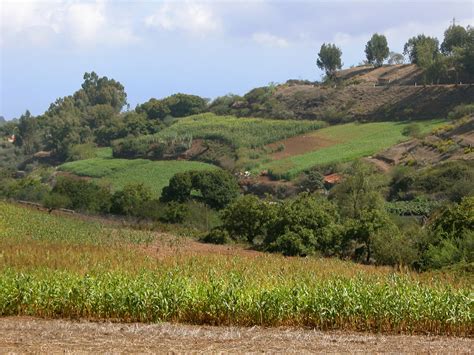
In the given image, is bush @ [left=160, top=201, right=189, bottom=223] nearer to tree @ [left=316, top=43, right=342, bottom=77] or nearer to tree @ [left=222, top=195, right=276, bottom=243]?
tree @ [left=222, top=195, right=276, bottom=243]

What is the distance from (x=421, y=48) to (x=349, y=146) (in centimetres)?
2205

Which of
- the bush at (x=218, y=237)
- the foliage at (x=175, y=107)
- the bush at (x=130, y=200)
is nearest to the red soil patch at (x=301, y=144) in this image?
the bush at (x=130, y=200)

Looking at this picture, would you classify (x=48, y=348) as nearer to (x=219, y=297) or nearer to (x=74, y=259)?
(x=219, y=297)

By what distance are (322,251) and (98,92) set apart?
123m

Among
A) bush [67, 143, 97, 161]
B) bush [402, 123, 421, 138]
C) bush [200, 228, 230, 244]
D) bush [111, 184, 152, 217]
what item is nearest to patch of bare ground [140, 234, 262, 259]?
bush [200, 228, 230, 244]

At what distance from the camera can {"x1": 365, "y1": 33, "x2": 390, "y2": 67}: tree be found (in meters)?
105

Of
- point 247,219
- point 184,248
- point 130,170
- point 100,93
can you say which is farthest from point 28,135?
point 184,248

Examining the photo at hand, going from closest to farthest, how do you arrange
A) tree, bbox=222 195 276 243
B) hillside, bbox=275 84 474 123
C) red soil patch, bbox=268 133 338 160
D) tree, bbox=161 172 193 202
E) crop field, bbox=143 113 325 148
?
tree, bbox=222 195 276 243 < tree, bbox=161 172 193 202 < red soil patch, bbox=268 133 338 160 < hillside, bbox=275 84 474 123 < crop field, bbox=143 113 325 148

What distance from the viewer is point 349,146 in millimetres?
73188

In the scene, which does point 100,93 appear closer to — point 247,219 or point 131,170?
point 131,170

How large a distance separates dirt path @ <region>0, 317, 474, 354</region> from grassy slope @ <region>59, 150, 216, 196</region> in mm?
54923

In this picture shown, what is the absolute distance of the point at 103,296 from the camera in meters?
15.3

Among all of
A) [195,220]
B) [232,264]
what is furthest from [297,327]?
[195,220]

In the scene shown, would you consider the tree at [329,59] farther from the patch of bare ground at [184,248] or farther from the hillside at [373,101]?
the patch of bare ground at [184,248]
